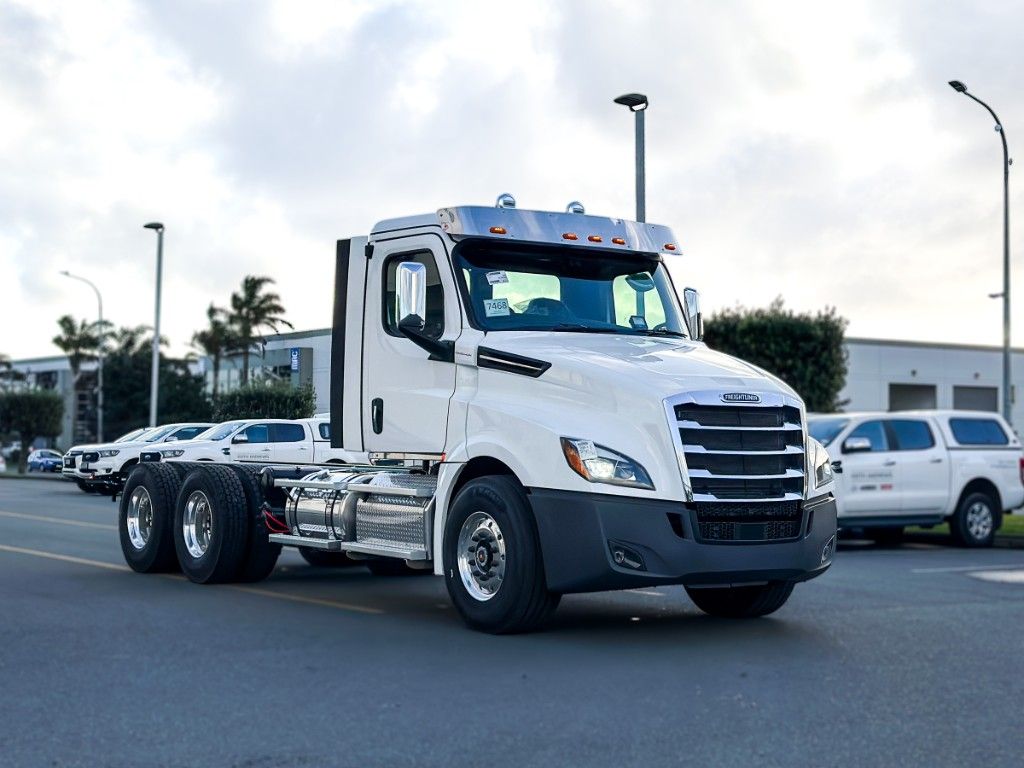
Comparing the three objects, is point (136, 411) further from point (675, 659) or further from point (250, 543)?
point (675, 659)

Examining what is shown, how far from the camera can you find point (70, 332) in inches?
3684

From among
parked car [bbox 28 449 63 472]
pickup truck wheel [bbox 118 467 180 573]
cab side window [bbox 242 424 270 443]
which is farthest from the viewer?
parked car [bbox 28 449 63 472]

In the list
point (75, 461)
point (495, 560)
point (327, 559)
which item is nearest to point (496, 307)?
point (495, 560)

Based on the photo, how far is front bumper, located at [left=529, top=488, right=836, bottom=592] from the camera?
29.7 feet

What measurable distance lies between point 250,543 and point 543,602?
4288mm

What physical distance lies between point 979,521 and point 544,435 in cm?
1211

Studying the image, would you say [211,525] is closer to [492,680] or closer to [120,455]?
[492,680]

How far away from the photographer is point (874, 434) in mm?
19359

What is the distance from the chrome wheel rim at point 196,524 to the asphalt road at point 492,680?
0.44 meters

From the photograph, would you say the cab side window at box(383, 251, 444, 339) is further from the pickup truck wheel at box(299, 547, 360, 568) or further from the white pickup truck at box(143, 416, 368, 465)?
the pickup truck wheel at box(299, 547, 360, 568)

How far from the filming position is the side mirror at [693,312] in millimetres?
11398

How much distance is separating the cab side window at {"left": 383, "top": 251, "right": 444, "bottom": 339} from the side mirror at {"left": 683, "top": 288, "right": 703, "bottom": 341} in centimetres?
210

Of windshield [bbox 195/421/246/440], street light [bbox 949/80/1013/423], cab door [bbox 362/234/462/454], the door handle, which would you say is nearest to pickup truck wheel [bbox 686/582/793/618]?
cab door [bbox 362/234/462/454]

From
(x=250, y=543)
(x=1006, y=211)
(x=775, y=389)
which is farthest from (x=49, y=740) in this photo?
(x=1006, y=211)
